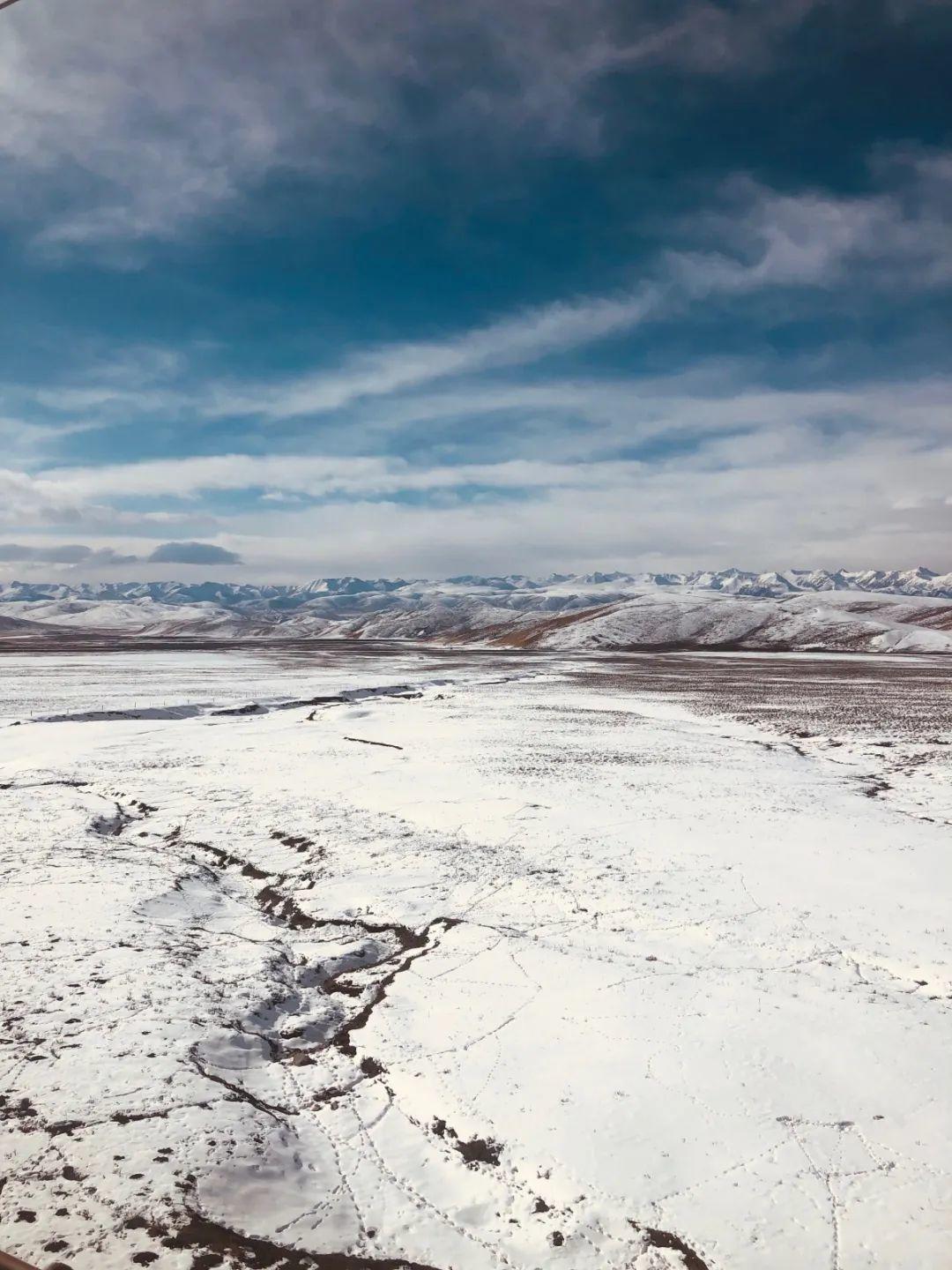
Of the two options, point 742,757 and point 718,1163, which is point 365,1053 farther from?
point 742,757

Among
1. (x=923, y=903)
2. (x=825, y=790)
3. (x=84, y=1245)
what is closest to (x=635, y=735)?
(x=825, y=790)

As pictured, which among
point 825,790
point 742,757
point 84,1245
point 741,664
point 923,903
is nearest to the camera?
point 84,1245

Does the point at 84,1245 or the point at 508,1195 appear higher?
the point at 84,1245

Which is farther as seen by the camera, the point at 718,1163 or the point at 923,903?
the point at 923,903

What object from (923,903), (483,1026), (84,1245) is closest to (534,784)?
(923,903)

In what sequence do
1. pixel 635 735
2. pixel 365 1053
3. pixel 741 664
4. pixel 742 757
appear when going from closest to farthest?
pixel 365 1053 < pixel 742 757 < pixel 635 735 < pixel 741 664

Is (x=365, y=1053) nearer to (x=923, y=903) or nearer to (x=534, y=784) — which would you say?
(x=923, y=903)
